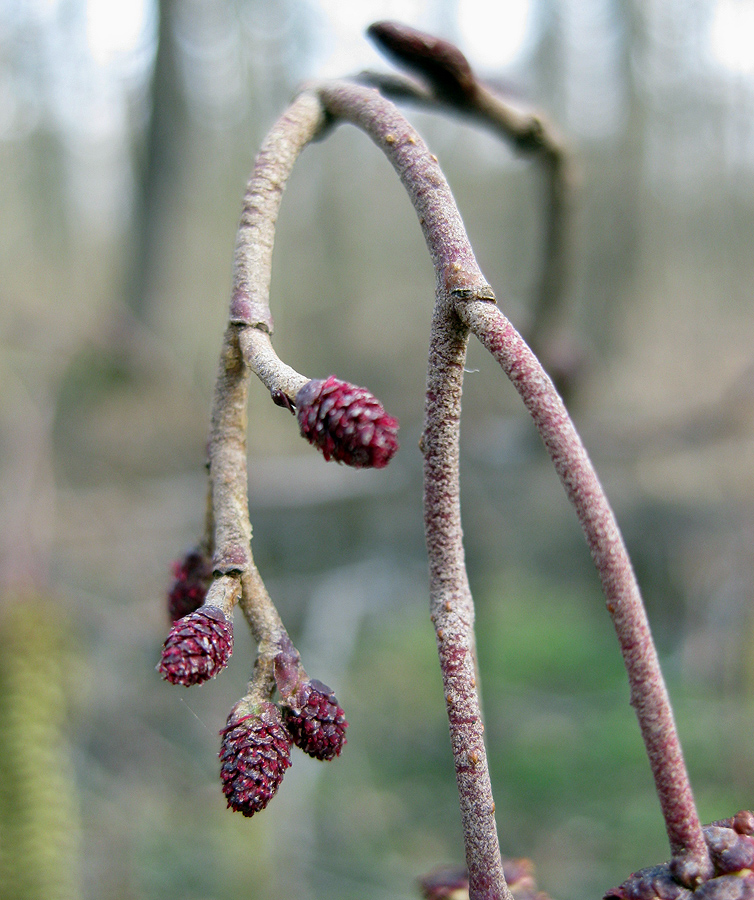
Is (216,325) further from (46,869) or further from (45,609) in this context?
(46,869)

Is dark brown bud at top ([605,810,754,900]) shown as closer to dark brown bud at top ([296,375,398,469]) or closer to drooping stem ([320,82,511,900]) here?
drooping stem ([320,82,511,900])

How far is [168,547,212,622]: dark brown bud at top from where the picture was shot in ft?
2.58

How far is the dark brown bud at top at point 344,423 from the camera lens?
0.48m

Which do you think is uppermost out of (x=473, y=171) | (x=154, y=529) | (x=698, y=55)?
(x=473, y=171)

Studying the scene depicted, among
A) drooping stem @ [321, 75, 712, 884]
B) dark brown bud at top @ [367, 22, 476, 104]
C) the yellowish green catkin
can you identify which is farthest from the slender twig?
the yellowish green catkin

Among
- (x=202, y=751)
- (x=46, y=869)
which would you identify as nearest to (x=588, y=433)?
(x=46, y=869)

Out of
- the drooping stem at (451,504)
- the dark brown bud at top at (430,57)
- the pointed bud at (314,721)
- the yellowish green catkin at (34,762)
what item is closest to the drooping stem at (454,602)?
the drooping stem at (451,504)

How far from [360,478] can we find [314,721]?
3621 millimetres

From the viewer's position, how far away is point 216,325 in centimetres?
706

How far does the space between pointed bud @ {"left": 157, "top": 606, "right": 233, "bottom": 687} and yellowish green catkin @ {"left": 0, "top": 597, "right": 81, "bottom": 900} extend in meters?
1.57

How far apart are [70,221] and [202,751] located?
890 cm

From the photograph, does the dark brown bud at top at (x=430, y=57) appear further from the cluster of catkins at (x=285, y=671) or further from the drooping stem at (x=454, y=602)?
the cluster of catkins at (x=285, y=671)

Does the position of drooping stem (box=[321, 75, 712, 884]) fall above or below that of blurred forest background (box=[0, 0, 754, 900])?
below

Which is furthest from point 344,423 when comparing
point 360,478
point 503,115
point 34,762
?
point 360,478
